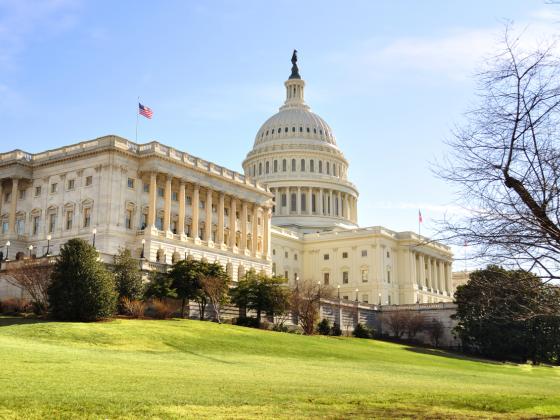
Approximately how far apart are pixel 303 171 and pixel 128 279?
95340 millimetres

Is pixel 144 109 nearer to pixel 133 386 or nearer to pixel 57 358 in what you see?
pixel 57 358

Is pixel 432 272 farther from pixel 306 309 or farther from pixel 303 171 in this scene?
pixel 306 309

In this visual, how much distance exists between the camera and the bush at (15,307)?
200 feet

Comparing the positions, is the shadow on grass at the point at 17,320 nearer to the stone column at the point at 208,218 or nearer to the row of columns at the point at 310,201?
the stone column at the point at 208,218

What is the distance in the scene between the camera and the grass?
62.3 feet

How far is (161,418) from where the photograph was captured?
17359mm

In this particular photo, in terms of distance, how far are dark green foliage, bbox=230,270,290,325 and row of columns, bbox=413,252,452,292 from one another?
66.0 meters

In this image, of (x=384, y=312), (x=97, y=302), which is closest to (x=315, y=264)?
(x=384, y=312)

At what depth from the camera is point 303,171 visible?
157125mm

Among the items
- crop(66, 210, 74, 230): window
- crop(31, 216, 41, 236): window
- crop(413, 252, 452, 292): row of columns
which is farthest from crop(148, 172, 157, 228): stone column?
crop(413, 252, 452, 292): row of columns

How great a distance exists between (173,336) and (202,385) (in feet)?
91.5

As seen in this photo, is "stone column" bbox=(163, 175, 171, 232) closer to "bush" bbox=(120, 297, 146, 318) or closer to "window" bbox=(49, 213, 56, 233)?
"window" bbox=(49, 213, 56, 233)

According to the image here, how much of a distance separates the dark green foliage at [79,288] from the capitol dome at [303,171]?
91511 millimetres

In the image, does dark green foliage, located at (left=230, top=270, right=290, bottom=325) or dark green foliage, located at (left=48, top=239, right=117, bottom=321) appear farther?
dark green foliage, located at (left=230, top=270, right=290, bottom=325)
